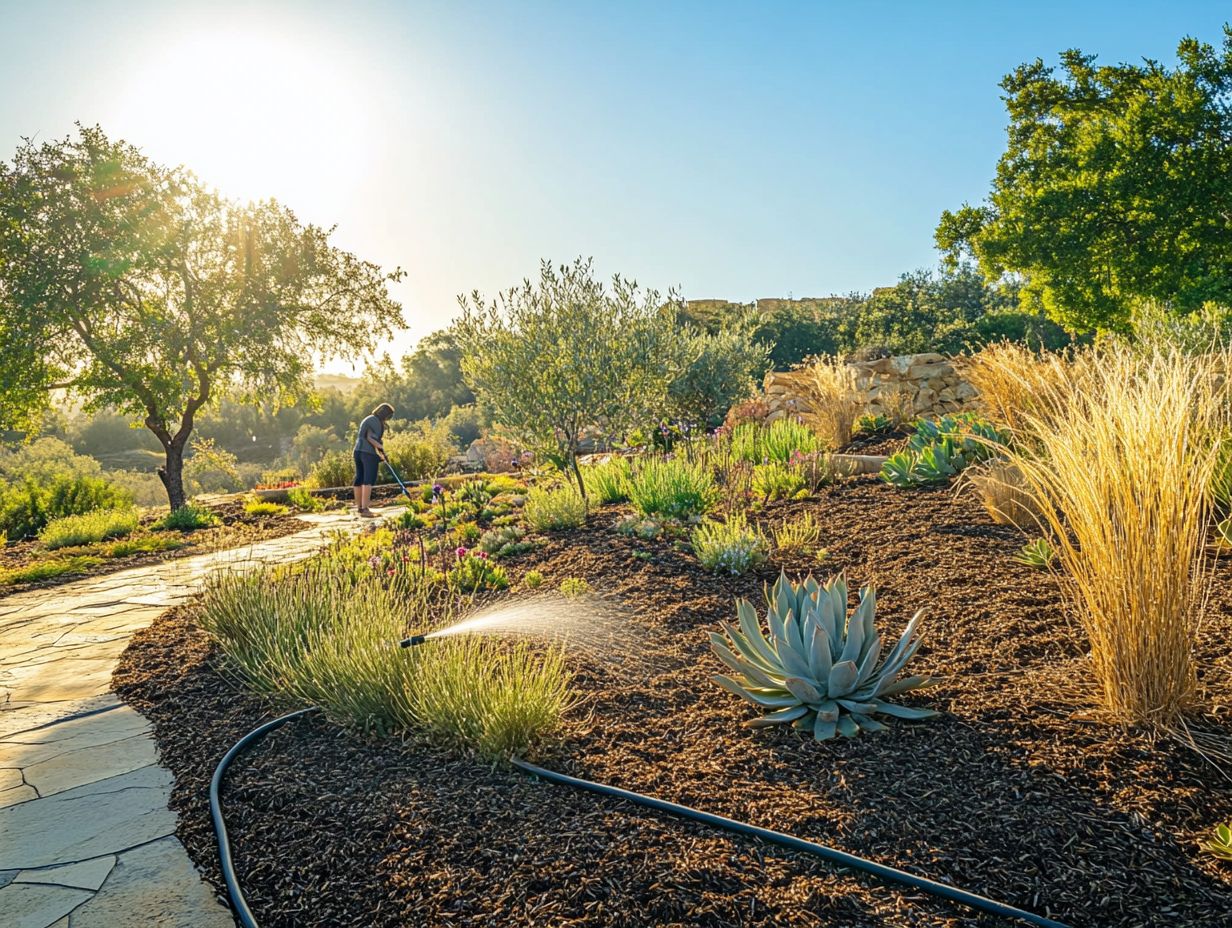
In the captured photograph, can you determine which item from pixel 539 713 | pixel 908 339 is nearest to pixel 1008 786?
pixel 539 713

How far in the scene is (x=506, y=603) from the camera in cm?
480

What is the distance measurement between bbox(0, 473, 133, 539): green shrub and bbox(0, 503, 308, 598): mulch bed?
2.66 ft

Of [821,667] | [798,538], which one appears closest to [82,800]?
[821,667]

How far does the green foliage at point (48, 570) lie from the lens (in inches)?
281

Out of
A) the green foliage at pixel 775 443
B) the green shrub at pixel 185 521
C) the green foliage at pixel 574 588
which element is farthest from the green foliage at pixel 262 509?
the green foliage at pixel 574 588

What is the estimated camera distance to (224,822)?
8.20ft

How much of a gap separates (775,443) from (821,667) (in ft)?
19.2

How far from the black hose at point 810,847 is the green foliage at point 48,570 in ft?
23.4

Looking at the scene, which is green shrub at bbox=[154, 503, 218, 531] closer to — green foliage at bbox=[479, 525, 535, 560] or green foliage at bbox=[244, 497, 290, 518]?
green foliage at bbox=[244, 497, 290, 518]

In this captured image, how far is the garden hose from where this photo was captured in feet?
6.03

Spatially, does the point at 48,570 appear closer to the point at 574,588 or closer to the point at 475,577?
the point at 475,577

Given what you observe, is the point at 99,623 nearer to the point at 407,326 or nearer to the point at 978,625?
the point at 978,625

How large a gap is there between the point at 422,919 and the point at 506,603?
2867mm

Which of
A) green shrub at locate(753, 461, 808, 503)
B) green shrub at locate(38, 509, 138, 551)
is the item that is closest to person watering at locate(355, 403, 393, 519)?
green shrub at locate(38, 509, 138, 551)
